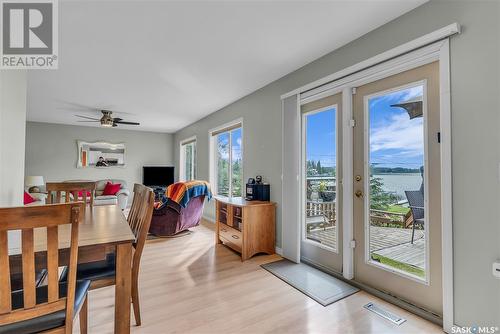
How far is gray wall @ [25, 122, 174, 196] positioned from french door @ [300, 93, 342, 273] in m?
5.93

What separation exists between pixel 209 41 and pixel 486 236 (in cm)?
264

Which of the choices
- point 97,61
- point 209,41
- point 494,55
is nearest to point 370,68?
point 494,55

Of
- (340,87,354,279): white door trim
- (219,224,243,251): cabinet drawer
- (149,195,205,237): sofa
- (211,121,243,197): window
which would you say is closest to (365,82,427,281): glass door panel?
(340,87,354,279): white door trim

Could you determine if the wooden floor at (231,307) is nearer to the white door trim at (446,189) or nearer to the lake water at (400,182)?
the white door trim at (446,189)

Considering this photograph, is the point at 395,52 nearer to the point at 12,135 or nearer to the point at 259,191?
the point at 259,191

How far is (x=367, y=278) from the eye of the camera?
7.51 feet

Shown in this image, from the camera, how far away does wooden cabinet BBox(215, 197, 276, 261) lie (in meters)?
3.07

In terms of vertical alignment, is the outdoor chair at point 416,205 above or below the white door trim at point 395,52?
below

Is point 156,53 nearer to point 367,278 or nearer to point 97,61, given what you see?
point 97,61

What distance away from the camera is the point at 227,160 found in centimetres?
495

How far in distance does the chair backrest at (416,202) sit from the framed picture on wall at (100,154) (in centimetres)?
725

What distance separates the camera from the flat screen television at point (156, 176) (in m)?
7.30

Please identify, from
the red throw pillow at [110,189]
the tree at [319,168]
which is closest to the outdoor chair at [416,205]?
the tree at [319,168]

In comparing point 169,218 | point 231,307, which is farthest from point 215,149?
point 231,307
